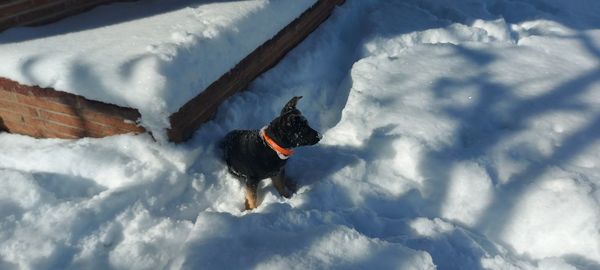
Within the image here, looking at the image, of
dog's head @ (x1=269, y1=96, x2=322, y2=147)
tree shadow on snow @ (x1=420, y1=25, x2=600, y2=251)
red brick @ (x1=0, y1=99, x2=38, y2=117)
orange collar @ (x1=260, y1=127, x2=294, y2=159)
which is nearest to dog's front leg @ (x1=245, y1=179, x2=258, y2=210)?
orange collar @ (x1=260, y1=127, x2=294, y2=159)

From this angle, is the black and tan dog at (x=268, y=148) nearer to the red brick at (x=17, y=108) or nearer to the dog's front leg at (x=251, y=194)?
the dog's front leg at (x=251, y=194)

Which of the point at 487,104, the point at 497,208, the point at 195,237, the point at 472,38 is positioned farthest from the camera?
the point at 472,38

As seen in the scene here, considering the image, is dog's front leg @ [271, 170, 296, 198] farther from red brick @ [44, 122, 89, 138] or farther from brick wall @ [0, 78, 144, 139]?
red brick @ [44, 122, 89, 138]

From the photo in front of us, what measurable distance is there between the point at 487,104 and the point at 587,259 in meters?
1.59

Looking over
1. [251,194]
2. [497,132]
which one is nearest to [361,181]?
[251,194]

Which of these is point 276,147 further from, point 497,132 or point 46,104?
point 497,132

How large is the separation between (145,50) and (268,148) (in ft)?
3.43

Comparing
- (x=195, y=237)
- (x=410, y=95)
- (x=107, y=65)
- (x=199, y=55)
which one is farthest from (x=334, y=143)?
(x=107, y=65)

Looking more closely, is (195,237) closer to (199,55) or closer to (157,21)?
(199,55)

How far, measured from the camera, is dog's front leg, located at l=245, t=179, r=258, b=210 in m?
2.88

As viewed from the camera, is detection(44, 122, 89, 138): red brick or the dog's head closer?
the dog's head

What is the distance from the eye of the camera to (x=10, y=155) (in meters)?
3.01

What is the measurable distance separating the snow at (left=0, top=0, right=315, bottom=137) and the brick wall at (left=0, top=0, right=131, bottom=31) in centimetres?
Result: 7

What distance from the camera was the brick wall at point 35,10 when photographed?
3236mm
